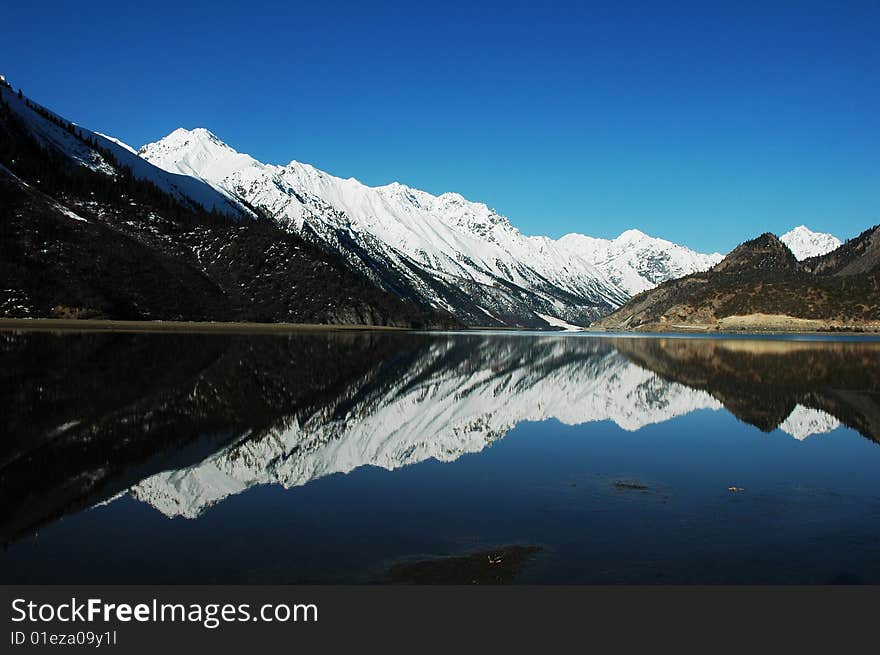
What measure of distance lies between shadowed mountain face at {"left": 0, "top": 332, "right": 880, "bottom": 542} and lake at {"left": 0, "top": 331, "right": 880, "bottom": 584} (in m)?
0.17

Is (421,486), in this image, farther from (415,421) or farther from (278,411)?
(278,411)

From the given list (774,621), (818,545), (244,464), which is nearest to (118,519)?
(244,464)

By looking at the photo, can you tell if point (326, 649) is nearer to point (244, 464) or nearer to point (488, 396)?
point (244, 464)

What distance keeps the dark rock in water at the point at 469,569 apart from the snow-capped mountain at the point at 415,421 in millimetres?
7450

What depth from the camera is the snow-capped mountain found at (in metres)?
24.8

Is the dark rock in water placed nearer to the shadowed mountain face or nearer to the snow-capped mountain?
the snow-capped mountain

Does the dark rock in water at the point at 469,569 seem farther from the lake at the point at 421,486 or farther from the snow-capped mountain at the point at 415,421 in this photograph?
the snow-capped mountain at the point at 415,421

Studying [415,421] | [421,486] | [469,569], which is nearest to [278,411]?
[415,421]

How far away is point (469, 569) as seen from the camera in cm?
1653

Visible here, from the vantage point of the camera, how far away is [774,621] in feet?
45.8

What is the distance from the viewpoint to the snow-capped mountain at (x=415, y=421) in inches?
976

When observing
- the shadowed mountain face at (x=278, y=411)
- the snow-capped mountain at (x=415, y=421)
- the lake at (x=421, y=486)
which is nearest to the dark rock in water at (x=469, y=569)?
the lake at (x=421, y=486)

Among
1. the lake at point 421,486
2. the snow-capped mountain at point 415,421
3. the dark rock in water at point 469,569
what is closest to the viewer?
the dark rock in water at point 469,569

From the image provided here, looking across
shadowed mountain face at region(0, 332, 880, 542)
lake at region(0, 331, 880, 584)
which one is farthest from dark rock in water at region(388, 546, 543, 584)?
shadowed mountain face at region(0, 332, 880, 542)
